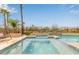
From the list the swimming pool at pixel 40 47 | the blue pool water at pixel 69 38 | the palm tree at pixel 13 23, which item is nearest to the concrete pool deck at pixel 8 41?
the swimming pool at pixel 40 47

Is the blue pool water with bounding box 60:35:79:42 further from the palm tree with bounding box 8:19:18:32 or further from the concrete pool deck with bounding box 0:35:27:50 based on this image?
the palm tree with bounding box 8:19:18:32

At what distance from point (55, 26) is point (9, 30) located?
1018 mm

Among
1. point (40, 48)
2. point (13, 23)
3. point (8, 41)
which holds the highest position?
point (13, 23)

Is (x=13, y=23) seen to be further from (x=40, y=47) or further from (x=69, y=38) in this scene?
(x=69, y=38)

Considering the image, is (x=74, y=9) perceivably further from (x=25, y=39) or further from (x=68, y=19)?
(x=25, y=39)

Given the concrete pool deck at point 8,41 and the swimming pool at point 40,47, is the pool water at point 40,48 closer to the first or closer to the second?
the swimming pool at point 40,47

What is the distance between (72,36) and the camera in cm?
425

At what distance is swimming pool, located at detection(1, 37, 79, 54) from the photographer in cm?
387

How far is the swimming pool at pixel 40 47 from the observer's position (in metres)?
3.87

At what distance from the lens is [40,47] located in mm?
4020

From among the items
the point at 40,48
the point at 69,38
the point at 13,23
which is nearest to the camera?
the point at 40,48

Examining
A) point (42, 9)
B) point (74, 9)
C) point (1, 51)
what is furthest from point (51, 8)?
point (1, 51)

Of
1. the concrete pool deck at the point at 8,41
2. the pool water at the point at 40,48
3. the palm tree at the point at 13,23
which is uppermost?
the palm tree at the point at 13,23

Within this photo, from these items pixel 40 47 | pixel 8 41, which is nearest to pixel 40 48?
pixel 40 47
